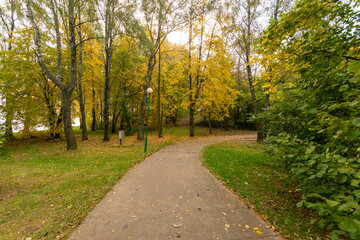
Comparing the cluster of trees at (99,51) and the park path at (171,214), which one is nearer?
the park path at (171,214)

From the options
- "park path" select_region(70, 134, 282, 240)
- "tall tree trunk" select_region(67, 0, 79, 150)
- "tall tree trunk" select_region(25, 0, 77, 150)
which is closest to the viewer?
"park path" select_region(70, 134, 282, 240)

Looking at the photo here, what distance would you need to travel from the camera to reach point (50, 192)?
4191mm

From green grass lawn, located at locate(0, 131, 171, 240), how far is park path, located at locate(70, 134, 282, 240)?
359 millimetres

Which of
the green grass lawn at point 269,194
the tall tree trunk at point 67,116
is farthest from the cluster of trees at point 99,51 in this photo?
the green grass lawn at point 269,194

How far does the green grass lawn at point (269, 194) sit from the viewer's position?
9.14 ft

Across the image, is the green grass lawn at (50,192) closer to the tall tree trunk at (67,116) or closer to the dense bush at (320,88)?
the tall tree trunk at (67,116)

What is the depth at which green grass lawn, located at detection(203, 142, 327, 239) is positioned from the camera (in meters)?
2.79

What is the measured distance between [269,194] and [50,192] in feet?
19.6

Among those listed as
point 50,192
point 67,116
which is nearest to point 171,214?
point 50,192

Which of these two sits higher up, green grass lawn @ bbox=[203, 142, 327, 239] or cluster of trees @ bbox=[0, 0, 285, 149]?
cluster of trees @ bbox=[0, 0, 285, 149]

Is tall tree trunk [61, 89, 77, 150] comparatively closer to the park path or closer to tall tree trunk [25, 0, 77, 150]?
tall tree trunk [25, 0, 77, 150]

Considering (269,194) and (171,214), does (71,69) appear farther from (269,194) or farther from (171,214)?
(269,194)

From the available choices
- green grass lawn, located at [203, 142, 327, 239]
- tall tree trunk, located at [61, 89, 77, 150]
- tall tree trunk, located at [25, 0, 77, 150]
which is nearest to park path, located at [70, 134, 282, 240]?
green grass lawn, located at [203, 142, 327, 239]

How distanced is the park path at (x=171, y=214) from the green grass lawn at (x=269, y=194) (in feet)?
0.92
